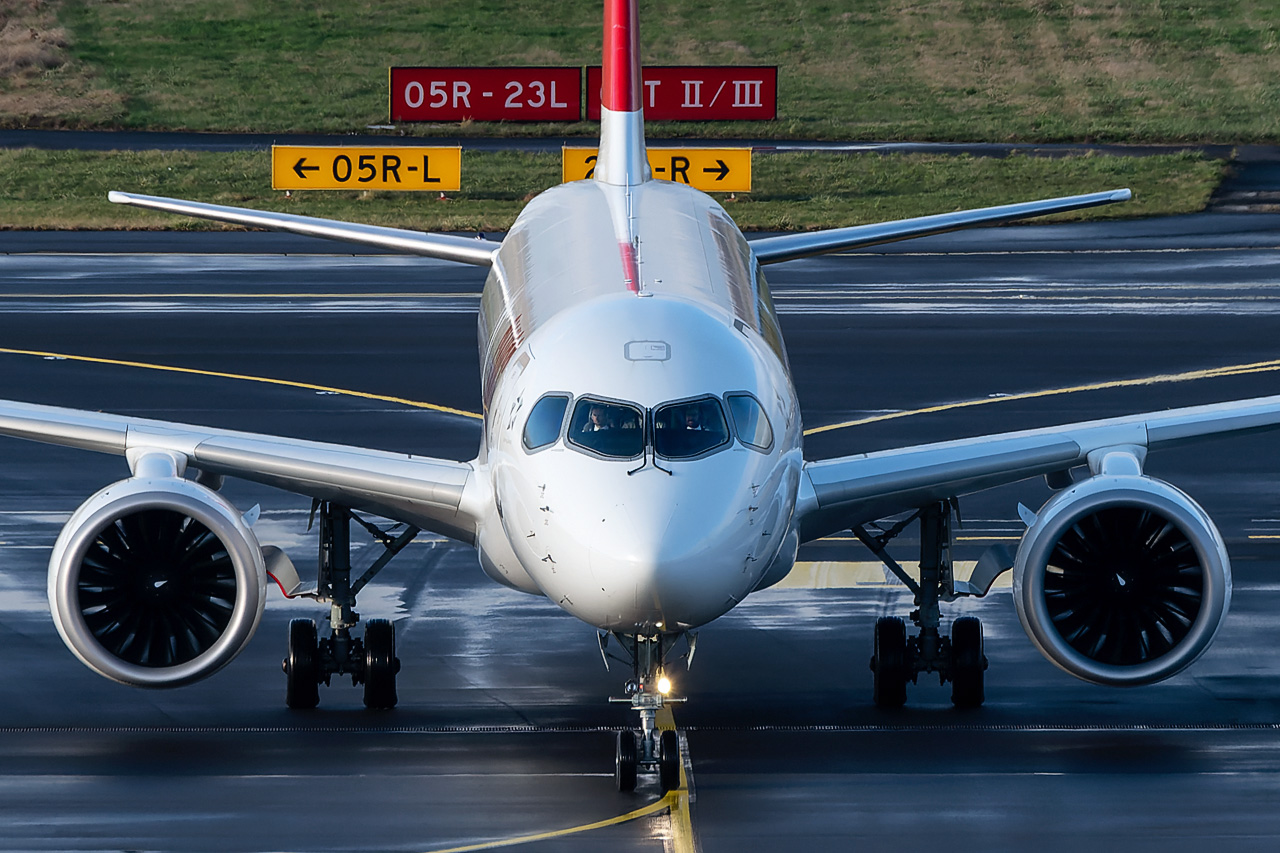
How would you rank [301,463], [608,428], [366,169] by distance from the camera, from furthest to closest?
[366,169], [301,463], [608,428]

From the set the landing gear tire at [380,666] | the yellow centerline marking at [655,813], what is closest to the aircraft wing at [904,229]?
the landing gear tire at [380,666]

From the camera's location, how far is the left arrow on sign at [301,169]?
196ft

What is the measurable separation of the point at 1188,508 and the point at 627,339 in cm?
497

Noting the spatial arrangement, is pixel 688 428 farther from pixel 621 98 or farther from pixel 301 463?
pixel 621 98

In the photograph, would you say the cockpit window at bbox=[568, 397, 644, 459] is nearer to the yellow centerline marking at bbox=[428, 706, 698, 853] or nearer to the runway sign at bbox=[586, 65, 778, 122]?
the yellow centerline marking at bbox=[428, 706, 698, 853]

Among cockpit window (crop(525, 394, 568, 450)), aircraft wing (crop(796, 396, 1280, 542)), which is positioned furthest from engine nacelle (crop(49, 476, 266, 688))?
aircraft wing (crop(796, 396, 1280, 542))

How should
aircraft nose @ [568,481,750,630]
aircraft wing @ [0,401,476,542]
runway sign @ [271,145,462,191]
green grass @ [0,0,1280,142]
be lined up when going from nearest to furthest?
aircraft nose @ [568,481,750,630], aircraft wing @ [0,401,476,542], runway sign @ [271,145,462,191], green grass @ [0,0,1280,142]

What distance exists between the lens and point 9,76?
9244 centimetres

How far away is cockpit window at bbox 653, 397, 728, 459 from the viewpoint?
15.0 m

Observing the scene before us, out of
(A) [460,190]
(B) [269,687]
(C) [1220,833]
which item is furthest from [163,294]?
(C) [1220,833]

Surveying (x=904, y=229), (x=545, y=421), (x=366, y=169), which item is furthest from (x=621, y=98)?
(x=366, y=169)

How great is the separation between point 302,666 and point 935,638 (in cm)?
568

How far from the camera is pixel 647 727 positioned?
15.9 meters

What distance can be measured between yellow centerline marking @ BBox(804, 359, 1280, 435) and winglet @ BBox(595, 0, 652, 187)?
742cm
